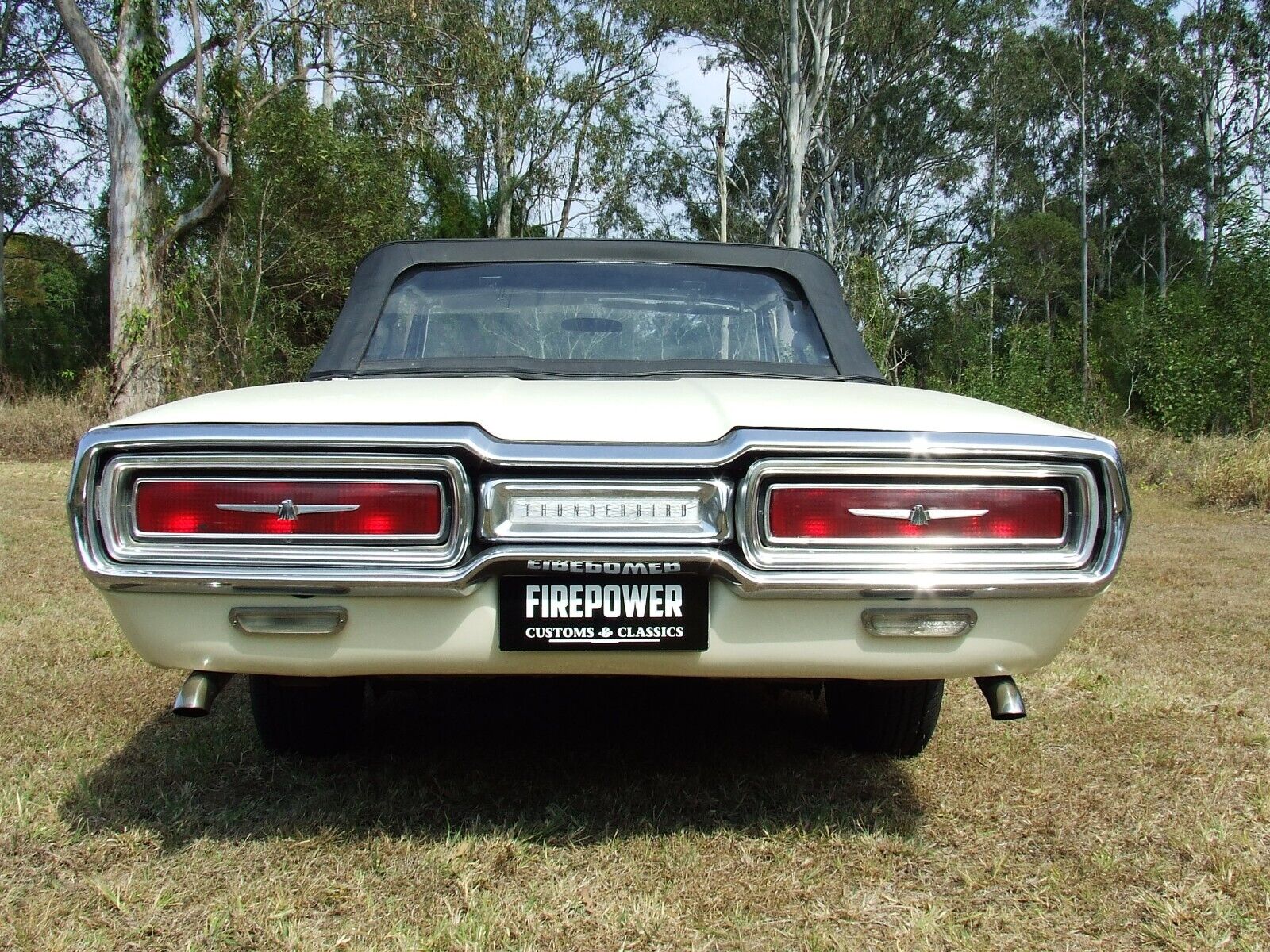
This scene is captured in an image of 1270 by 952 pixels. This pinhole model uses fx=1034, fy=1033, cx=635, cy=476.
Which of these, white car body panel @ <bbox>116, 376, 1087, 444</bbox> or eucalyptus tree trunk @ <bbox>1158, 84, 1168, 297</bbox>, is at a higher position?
eucalyptus tree trunk @ <bbox>1158, 84, 1168, 297</bbox>

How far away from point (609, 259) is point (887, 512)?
1.46m

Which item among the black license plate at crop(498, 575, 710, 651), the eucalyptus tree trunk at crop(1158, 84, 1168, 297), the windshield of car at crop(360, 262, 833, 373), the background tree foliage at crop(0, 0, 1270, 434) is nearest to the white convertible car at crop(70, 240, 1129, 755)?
the black license plate at crop(498, 575, 710, 651)

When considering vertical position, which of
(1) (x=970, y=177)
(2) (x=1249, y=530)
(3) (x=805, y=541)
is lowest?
(2) (x=1249, y=530)

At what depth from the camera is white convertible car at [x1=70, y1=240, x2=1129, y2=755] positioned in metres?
1.83

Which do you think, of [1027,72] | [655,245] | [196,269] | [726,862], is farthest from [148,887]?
[1027,72]

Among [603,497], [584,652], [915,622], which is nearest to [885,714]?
[915,622]

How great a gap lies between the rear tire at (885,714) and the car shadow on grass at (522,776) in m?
0.06

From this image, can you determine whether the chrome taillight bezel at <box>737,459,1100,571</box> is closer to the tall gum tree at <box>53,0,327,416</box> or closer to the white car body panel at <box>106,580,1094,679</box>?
the white car body panel at <box>106,580,1094,679</box>

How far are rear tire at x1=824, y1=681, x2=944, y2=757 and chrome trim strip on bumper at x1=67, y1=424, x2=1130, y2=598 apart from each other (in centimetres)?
73

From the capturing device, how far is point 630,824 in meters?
2.33

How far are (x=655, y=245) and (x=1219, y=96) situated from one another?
3570 cm

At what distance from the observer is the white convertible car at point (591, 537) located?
1.83m

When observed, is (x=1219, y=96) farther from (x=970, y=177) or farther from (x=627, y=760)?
(x=627, y=760)

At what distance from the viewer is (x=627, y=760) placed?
8.95ft
